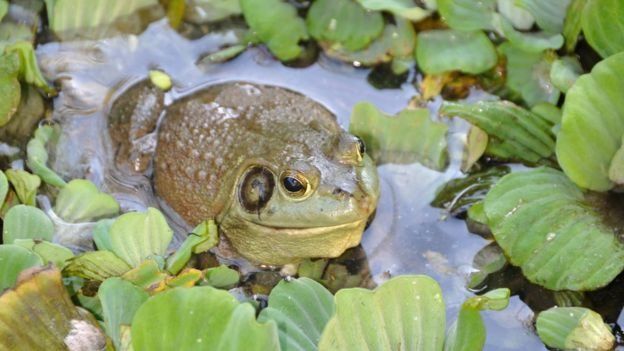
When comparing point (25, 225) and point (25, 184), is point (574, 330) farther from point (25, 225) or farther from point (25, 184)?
point (25, 184)

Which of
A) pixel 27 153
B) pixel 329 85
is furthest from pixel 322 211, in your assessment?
pixel 27 153

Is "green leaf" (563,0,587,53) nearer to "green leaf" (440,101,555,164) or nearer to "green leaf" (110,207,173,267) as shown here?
"green leaf" (440,101,555,164)

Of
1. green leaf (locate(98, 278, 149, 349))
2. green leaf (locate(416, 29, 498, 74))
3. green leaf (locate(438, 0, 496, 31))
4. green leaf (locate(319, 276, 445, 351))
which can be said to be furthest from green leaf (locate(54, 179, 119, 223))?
green leaf (locate(438, 0, 496, 31))

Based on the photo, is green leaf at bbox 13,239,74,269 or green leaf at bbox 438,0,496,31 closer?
green leaf at bbox 13,239,74,269

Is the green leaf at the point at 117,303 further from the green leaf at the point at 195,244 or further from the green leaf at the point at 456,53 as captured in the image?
the green leaf at the point at 456,53

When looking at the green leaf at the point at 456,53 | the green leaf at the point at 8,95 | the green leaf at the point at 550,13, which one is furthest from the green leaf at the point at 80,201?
the green leaf at the point at 550,13

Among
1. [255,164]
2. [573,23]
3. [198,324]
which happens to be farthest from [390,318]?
[573,23]

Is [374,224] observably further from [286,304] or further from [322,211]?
[286,304]
